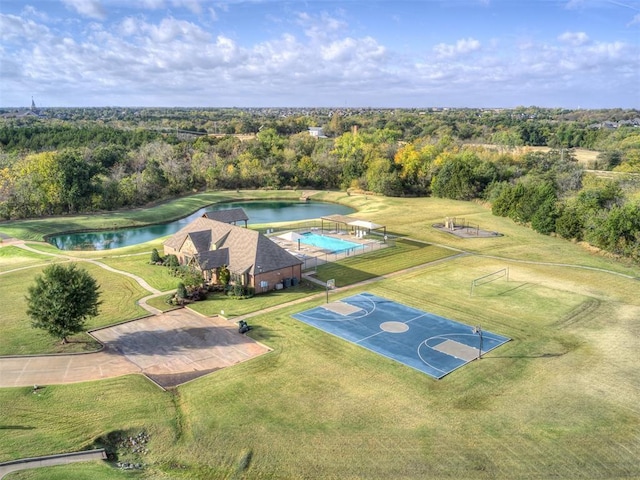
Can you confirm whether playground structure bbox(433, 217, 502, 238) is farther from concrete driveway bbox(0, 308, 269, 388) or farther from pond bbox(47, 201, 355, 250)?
concrete driveway bbox(0, 308, 269, 388)

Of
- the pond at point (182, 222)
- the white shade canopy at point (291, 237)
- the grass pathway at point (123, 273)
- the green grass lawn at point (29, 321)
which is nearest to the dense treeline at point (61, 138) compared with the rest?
the pond at point (182, 222)

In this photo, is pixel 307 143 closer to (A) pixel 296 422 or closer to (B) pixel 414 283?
(B) pixel 414 283

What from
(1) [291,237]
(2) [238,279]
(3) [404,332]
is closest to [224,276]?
(2) [238,279]

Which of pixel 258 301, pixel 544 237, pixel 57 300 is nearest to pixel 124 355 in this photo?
pixel 57 300

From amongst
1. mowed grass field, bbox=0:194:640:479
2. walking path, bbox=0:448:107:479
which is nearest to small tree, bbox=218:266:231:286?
mowed grass field, bbox=0:194:640:479

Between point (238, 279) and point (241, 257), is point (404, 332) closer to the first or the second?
point (238, 279)

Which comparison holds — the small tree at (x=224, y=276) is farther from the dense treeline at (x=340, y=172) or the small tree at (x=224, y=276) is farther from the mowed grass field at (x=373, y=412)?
the dense treeline at (x=340, y=172)
